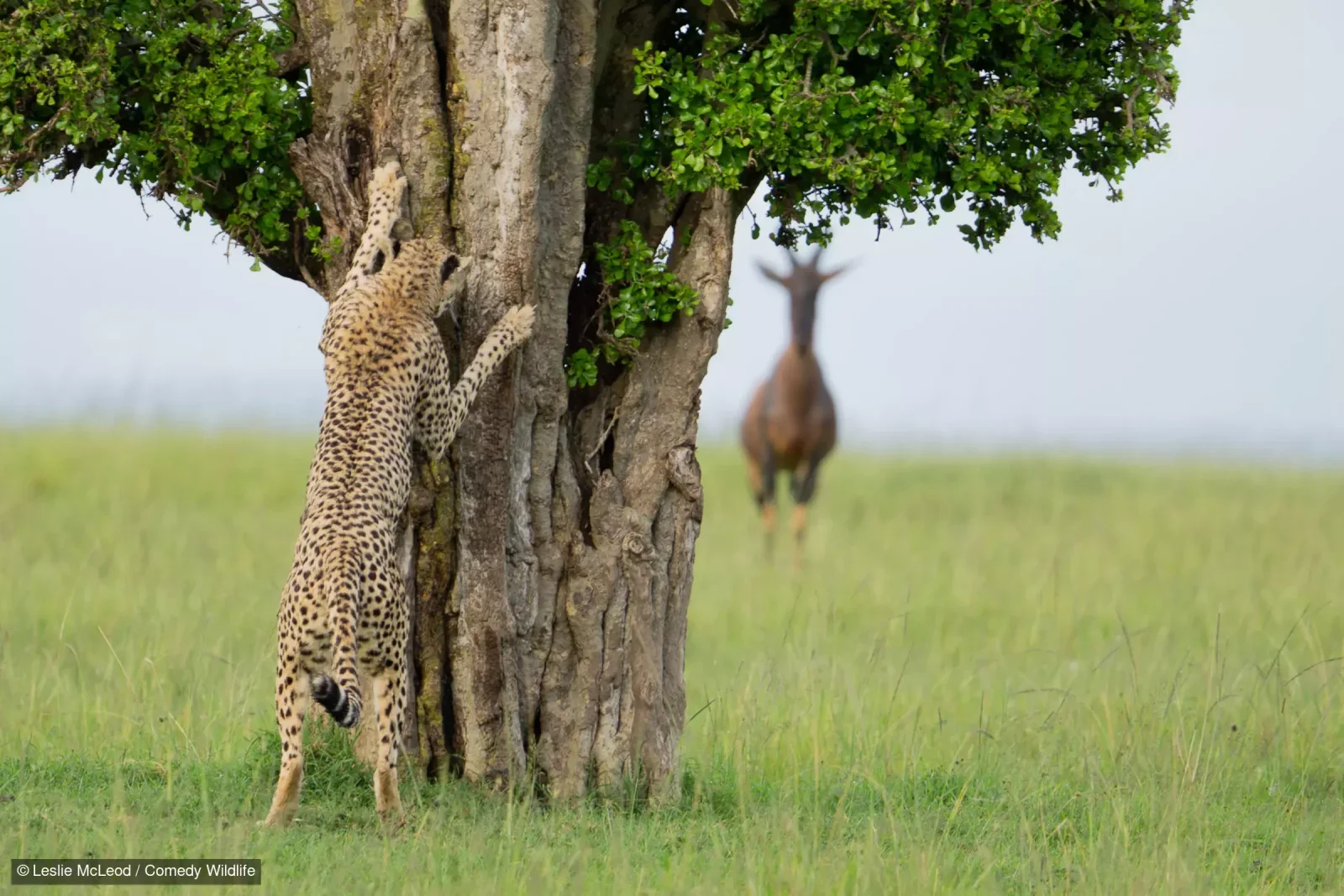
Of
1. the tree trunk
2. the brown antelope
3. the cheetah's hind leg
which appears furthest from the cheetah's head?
the brown antelope

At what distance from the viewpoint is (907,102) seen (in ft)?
20.1

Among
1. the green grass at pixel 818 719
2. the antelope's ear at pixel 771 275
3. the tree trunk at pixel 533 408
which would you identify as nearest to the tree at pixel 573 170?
the tree trunk at pixel 533 408

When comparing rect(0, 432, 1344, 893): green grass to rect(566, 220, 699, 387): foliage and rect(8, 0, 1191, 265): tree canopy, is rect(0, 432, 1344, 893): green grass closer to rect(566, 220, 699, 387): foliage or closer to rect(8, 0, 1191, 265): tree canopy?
rect(566, 220, 699, 387): foliage

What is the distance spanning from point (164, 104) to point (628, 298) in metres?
2.31

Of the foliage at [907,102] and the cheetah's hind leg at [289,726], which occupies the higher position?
the foliage at [907,102]

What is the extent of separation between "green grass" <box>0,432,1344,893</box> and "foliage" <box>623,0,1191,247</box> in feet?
8.41

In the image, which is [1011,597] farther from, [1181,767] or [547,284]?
[547,284]

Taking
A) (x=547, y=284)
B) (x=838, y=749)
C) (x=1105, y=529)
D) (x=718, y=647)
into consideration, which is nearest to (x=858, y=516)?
(x=1105, y=529)

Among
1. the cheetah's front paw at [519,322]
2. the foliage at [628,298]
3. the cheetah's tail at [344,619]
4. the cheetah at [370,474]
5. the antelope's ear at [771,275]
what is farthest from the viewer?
the antelope's ear at [771,275]

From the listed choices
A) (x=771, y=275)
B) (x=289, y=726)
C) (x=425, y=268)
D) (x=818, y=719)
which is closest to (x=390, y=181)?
(x=425, y=268)

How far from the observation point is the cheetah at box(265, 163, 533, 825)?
5516 millimetres

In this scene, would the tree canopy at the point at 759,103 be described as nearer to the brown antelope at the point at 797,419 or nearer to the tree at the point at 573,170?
the tree at the point at 573,170

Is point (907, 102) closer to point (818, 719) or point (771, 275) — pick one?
point (818, 719)

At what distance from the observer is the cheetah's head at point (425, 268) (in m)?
6.11
